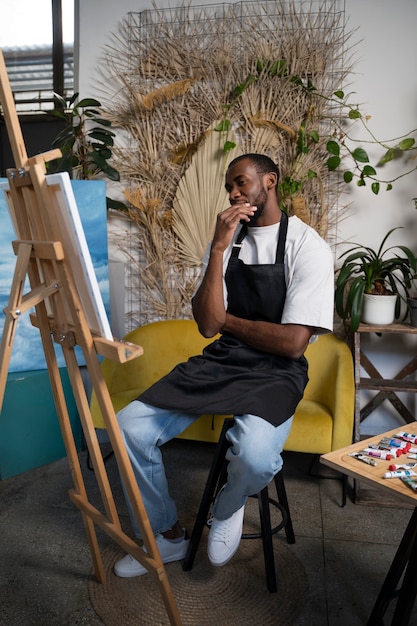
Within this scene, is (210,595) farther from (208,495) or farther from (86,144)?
(86,144)

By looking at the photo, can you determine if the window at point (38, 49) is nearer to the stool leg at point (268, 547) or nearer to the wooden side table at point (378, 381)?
the wooden side table at point (378, 381)

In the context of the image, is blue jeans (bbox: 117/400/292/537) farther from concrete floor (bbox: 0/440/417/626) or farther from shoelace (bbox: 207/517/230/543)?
concrete floor (bbox: 0/440/417/626)

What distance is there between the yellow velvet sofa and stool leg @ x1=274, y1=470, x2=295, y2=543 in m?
0.36

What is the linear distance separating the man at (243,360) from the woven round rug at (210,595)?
84 mm

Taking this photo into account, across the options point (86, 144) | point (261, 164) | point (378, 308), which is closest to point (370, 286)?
point (378, 308)

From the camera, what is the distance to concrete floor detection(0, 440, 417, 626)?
1.88m

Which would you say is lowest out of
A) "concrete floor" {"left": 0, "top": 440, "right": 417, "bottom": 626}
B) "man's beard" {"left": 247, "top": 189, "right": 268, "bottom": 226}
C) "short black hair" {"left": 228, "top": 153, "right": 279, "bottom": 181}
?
"concrete floor" {"left": 0, "top": 440, "right": 417, "bottom": 626}

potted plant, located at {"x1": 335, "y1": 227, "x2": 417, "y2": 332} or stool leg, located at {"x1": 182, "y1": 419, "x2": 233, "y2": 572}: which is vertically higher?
potted plant, located at {"x1": 335, "y1": 227, "x2": 417, "y2": 332}

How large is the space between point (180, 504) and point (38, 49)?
10.8 ft

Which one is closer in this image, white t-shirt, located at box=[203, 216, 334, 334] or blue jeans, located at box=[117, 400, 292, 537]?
blue jeans, located at box=[117, 400, 292, 537]

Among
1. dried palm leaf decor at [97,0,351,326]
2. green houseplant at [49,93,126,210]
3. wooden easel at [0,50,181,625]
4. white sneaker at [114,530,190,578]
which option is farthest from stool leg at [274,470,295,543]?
green houseplant at [49,93,126,210]

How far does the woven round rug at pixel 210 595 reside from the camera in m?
1.83

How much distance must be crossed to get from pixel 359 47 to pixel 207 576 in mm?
2705

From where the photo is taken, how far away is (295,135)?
10.3 feet
